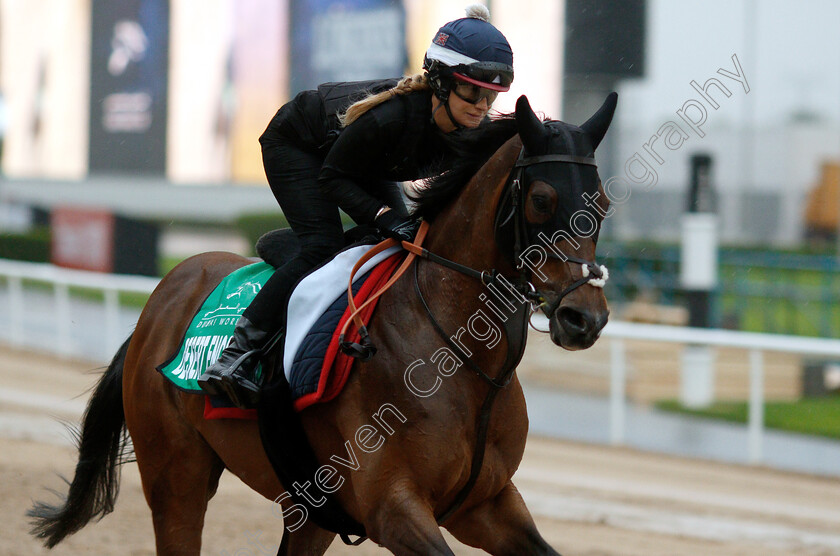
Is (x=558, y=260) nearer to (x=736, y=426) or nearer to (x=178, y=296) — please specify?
(x=178, y=296)

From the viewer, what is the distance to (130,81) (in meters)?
21.0

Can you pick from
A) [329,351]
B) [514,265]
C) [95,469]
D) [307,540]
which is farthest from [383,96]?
[95,469]

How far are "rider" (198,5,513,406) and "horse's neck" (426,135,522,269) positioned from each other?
0.15 metres

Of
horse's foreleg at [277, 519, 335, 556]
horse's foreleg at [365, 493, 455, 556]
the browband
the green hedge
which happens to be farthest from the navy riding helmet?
the green hedge

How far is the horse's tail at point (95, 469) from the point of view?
4105mm

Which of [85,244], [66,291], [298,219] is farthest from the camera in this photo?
[85,244]

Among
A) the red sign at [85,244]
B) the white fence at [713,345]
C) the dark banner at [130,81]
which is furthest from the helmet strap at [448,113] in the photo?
the dark banner at [130,81]

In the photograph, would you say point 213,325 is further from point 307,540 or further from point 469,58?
point 469,58

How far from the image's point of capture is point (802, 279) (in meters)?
21.4

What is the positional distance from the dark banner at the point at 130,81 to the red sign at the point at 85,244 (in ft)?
22.6

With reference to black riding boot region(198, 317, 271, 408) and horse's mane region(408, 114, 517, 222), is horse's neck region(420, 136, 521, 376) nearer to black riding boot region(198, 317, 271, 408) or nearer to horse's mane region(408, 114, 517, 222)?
horse's mane region(408, 114, 517, 222)

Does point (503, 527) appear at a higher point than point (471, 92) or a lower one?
lower

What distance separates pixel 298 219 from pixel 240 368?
535 mm

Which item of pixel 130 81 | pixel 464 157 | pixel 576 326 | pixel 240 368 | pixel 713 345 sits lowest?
pixel 713 345
